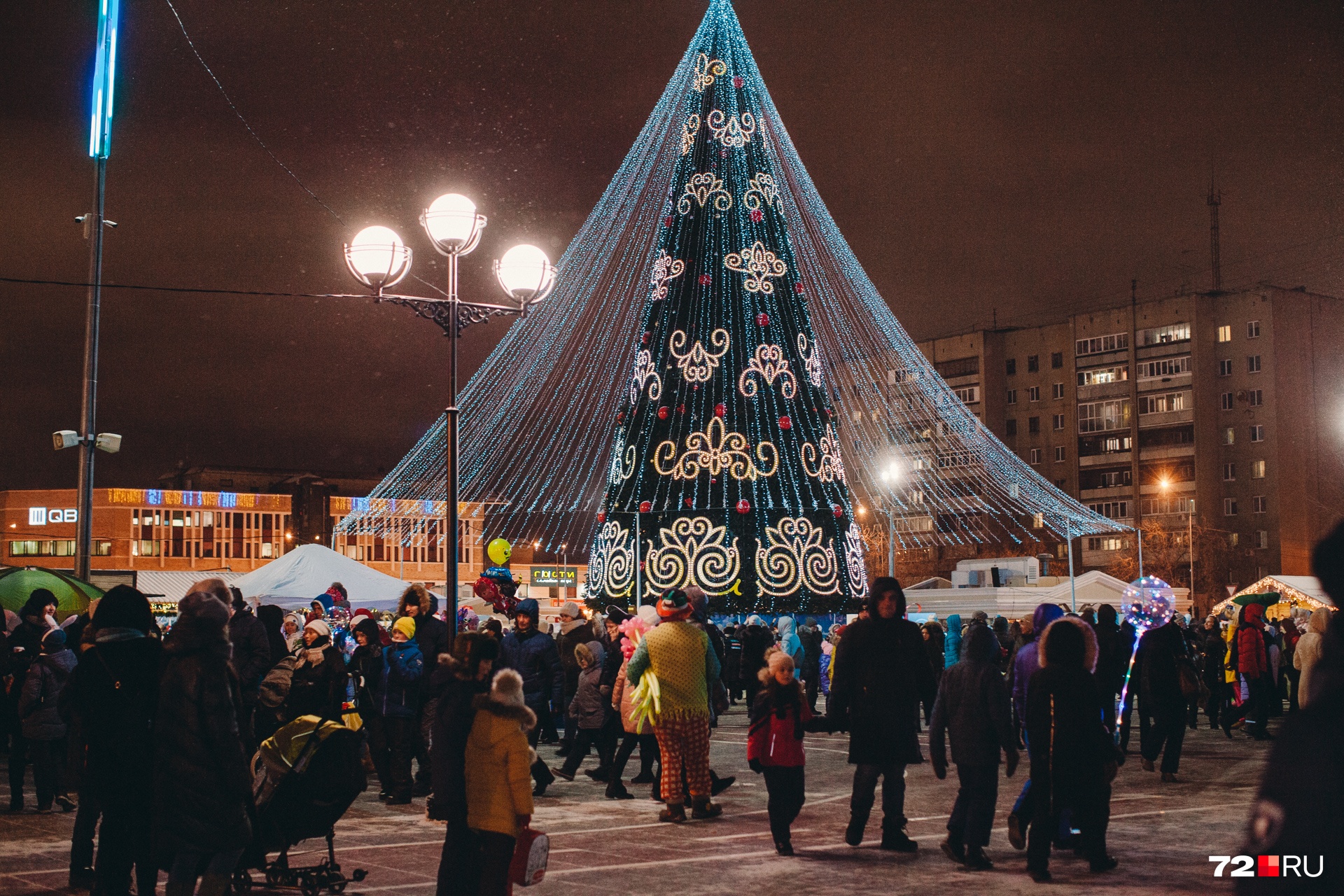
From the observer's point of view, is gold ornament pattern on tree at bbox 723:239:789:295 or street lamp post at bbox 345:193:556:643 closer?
street lamp post at bbox 345:193:556:643

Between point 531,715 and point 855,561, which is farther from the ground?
point 855,561

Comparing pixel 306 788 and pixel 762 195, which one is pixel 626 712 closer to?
pixel 306 788

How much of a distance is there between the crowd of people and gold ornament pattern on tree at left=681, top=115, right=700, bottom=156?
664 cm

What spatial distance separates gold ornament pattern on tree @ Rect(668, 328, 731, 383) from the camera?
54.6 ft

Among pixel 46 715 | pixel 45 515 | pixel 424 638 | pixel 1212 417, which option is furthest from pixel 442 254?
pixel 45 515

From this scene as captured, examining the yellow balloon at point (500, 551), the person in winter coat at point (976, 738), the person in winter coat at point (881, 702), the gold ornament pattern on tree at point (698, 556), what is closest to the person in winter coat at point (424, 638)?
the person in winter coat at point (881, 702)

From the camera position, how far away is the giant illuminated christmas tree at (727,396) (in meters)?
16.7

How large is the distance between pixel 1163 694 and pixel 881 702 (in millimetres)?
5027

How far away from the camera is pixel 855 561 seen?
17688 mm

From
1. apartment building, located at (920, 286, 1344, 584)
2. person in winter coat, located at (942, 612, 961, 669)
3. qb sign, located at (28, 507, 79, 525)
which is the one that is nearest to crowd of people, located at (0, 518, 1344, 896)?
person in winter coat, located at (942, 612, 961, 669)

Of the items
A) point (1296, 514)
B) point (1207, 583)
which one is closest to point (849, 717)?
point (1207, 583)

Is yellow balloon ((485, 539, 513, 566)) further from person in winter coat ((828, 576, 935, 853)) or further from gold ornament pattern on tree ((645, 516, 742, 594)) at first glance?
person in winter coat ((828, 576, 935, 853))

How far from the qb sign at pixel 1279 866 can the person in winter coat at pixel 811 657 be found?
56.4ft

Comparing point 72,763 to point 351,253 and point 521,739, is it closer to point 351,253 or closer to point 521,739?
point 521,739
